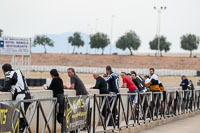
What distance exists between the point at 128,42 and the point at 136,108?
130 meters

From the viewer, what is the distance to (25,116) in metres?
8.47

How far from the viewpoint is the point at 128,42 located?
145125 millimetres

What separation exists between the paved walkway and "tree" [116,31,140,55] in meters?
125

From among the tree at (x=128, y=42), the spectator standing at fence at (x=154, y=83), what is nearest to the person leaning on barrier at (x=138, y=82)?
the spectator standing at fence at (x=154, y=83)

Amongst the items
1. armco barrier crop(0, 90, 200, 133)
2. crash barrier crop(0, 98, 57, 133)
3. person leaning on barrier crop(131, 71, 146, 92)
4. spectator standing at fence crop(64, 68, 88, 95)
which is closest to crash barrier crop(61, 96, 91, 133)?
armco barrier crop(0, 90, 200, 133)

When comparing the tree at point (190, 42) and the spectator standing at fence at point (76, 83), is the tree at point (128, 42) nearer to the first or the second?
the tree at point (190, 42)

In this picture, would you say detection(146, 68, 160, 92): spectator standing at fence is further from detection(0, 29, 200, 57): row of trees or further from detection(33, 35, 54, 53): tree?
detection(33, 35, 54, 53): tree

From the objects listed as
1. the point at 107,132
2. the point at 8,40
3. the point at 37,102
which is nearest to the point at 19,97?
the point at 37,102

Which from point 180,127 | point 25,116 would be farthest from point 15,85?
point 180,127

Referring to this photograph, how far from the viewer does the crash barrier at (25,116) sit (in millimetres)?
7693

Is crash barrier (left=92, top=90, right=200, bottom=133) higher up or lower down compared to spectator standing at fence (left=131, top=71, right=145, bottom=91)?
lower down

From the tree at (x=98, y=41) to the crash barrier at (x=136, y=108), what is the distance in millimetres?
123333

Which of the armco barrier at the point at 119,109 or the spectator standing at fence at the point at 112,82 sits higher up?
the spectator standing at fence at the point at 112,82

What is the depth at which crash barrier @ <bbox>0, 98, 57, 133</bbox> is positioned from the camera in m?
7.69
